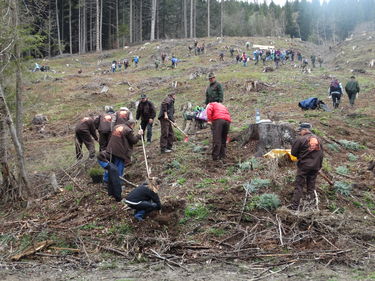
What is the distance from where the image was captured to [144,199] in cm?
674

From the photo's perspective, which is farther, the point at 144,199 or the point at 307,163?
the point at 307,163

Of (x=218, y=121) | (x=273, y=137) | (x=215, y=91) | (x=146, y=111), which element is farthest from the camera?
(x=146, y=111)

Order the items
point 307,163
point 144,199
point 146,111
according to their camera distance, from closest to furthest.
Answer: point 144,199 < point 307,163 < point 146,111

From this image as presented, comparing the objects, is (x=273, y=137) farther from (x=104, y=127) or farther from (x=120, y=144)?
(x=104, y=127)

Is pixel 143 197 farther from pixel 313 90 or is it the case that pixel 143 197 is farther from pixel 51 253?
pixel 313 90

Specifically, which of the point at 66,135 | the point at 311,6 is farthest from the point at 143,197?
the point at 311,6

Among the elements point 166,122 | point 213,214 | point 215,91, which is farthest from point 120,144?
point 215,91

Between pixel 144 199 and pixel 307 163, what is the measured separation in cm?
306

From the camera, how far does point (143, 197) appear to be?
6.72m

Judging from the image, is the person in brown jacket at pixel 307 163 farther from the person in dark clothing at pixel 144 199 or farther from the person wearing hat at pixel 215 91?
the person wearing hat at pixel 215 91

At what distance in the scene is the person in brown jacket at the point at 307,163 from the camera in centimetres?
686

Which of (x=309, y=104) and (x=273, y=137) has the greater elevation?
(x=309, y=104)

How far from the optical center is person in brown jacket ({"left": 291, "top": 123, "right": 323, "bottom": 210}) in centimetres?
686

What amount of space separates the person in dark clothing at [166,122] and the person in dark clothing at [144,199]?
363cm
